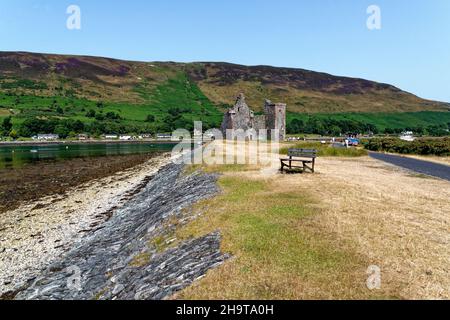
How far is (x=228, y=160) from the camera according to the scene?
3550 centimetres

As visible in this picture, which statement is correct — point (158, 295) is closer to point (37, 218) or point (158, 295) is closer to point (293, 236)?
point (293, 236)

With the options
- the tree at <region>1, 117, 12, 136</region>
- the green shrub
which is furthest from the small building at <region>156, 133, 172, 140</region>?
the green shrub

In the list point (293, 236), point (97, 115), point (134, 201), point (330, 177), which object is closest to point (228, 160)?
point (134, 201)

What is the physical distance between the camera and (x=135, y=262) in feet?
49.6

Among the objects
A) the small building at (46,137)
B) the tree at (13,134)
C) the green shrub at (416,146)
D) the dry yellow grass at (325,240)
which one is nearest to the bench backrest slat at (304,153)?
the dry yellow grass at (325,240)

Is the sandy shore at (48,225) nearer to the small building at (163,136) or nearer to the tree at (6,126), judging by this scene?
the small building at (163,136)

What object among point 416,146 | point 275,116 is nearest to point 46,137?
point 275,116

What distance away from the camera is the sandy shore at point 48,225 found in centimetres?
1902

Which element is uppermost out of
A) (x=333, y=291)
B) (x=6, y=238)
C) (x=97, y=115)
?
(x=97, y=115)

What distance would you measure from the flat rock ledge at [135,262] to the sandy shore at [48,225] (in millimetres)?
1303

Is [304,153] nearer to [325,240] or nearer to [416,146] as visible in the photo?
[325,240]

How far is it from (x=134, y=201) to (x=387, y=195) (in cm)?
2305

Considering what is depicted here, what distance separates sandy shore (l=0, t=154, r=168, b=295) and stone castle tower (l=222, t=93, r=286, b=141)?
35.8 meters

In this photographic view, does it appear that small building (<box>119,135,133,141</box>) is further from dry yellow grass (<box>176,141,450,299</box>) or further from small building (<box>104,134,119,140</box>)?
dry yellow grass (<box>176,141,450,299</box>)
